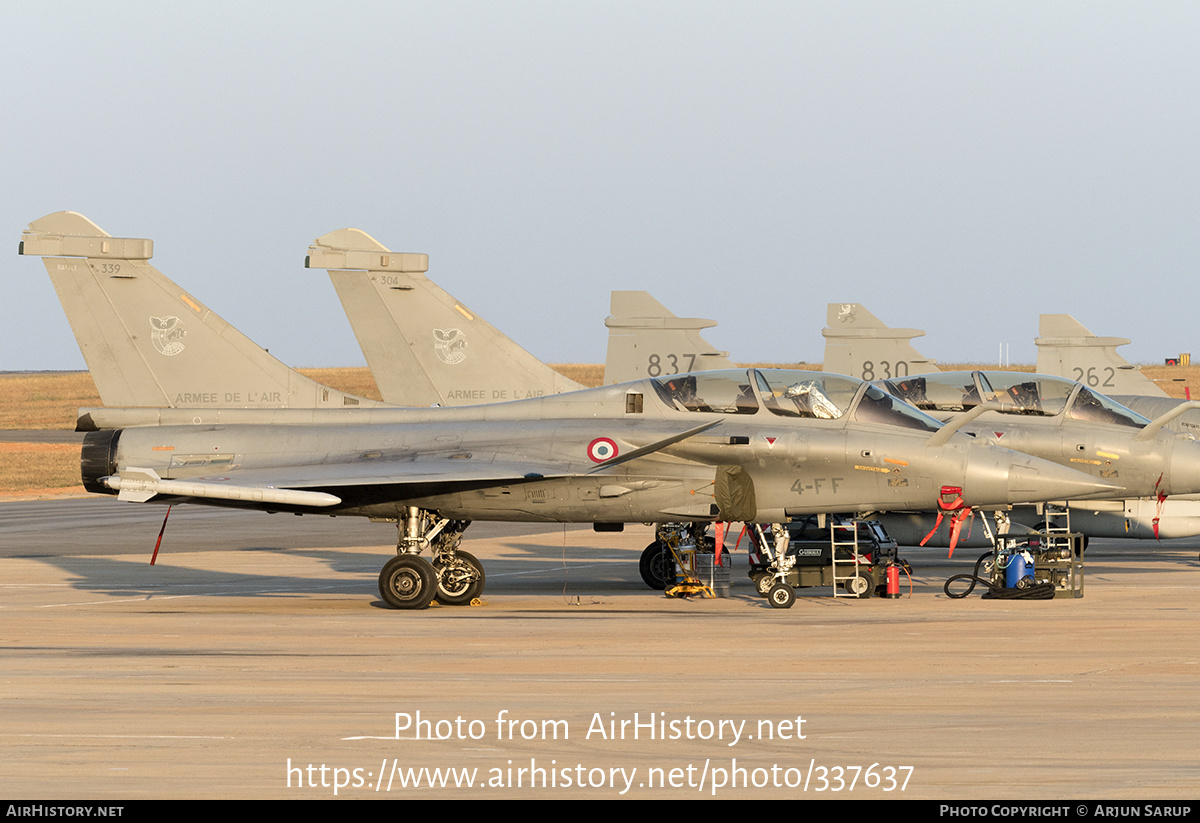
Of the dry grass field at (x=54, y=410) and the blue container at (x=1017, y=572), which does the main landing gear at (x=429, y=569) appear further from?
the dry grass field at (x=54, y=410)

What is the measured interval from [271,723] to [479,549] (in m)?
16.8

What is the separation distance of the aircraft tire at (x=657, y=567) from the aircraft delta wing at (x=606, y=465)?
7.76 feet

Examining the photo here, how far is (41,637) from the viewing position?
14641 mm

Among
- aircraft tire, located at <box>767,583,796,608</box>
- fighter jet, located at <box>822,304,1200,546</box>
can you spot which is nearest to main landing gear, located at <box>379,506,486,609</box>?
aircraft tire, located at <box>767,583,796,608</box>

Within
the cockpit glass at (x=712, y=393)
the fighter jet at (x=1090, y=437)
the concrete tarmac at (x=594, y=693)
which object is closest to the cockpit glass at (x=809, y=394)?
the cockpit glass at (x=712, y=393)

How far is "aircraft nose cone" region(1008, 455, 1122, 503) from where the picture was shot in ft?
53.2

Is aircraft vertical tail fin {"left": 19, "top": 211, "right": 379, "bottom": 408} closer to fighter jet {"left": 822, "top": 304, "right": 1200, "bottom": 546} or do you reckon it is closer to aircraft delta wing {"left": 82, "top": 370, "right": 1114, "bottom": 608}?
aircraft delta wing {"left": 82, "top": 370, "right": 1114, "bottom": 608}

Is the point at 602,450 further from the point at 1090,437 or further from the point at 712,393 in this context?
the point at 1090,437

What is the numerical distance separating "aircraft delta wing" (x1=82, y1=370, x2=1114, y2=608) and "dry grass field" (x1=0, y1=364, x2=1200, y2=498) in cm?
1270

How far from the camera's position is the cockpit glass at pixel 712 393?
1669cm

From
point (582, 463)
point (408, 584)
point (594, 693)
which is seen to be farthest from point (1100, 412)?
point (594, 693)

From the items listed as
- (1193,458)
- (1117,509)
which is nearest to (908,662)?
(1193,458)

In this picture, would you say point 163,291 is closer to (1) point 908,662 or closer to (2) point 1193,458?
(1) point 908,662
